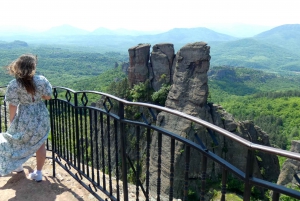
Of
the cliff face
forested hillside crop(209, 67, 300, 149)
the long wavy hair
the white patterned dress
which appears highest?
the long wavy hair

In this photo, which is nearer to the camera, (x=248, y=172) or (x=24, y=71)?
(x=248, y=172)

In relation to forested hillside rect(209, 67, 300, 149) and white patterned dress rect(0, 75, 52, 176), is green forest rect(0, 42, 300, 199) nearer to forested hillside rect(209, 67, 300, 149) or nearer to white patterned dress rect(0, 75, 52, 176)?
forested hillside rect(209, 67, 300, 149)

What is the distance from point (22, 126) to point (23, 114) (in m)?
0.17

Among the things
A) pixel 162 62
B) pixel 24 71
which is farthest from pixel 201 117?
pixel 24 71

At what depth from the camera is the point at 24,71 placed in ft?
12.5

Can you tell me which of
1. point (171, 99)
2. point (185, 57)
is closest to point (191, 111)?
point (171, 99)

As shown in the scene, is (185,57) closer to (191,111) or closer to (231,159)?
(191,111)

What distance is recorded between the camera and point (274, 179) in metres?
23.9

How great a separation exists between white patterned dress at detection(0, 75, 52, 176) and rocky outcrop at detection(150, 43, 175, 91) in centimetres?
2609

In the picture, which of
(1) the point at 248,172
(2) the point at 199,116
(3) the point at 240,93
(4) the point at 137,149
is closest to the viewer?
(1) the point at 248,172

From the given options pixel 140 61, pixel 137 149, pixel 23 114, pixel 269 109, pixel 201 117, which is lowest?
pixel 269 109

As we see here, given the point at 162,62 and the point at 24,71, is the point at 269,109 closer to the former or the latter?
the point at 162,62

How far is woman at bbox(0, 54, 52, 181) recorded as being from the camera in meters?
3.85

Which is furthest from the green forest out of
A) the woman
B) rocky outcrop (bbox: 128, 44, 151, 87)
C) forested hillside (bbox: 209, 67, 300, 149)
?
rocky outcrop (bbox: 128, 44, 151, 87)
